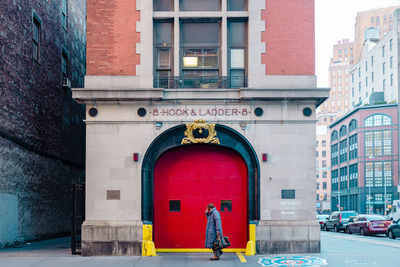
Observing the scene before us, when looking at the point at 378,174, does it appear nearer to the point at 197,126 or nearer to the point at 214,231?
the point at 197,126

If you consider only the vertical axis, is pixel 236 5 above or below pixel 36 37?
below

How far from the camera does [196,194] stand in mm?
16766

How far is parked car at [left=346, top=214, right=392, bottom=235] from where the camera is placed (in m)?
31.0

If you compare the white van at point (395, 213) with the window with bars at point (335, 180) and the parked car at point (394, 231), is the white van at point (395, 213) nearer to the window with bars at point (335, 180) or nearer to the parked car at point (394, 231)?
the parked car at point (394, 231)

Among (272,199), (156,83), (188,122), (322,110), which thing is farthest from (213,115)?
(322,110)

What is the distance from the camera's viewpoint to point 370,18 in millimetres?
149250

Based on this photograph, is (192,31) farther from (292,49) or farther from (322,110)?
(322,110)

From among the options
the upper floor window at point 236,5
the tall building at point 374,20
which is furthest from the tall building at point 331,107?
the upper floor window at point 236,5

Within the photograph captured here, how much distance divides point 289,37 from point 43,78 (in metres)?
12.0

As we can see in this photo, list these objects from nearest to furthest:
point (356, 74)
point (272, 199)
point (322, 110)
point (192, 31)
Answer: point (272, 199) → point (192, 31) → point (356, 74) → point (322, 110)

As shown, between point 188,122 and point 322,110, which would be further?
point 322,110

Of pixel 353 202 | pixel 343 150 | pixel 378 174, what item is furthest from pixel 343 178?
pixel 378 174

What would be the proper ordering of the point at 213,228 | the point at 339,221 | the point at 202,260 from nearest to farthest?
the point at 202,260, the point at 213,228, the point at 339,221

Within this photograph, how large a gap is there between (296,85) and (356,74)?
101m
